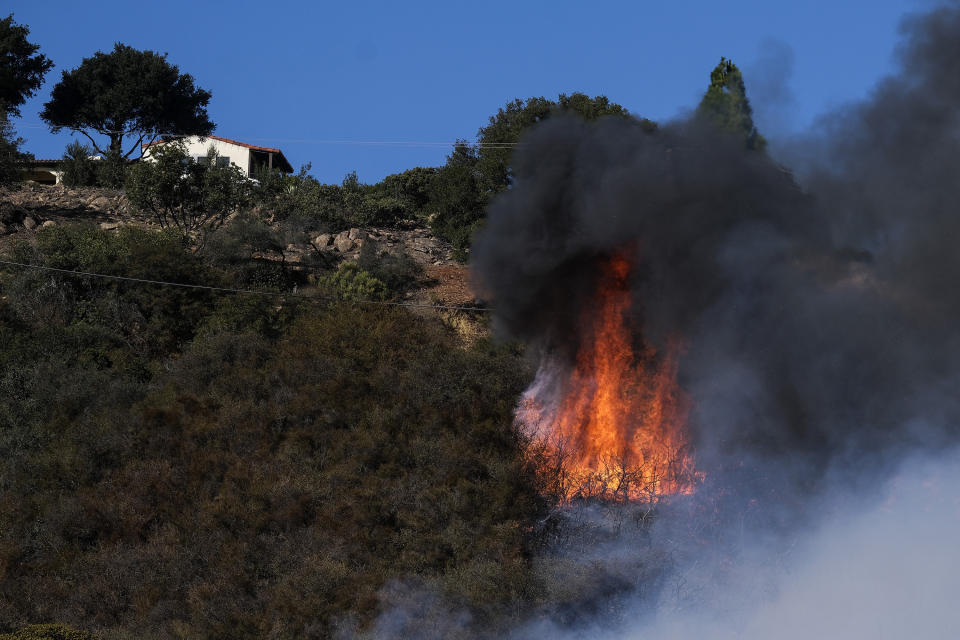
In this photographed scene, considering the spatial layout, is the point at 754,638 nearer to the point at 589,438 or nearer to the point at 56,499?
the point at 589,438

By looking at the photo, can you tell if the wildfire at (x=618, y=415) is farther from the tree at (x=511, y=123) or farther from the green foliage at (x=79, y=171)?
the green foliage at (x=79, y=171)

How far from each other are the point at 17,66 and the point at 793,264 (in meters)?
48.3

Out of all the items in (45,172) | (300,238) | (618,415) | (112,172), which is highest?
(45,172)

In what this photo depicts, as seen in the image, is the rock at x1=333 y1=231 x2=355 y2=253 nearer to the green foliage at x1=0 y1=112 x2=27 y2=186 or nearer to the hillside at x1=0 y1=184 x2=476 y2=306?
the hillside at x1=0 y1=184 x2=476 y2=306

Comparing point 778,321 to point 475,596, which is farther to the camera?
point 778,321

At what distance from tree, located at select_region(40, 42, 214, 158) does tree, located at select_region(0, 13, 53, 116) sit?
7.98 feet

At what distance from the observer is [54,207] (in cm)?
4831

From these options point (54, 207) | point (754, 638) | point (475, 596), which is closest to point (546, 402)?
point (475, 596)

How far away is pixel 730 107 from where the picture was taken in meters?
30.6

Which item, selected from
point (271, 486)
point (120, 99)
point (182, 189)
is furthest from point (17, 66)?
point (271, 486)

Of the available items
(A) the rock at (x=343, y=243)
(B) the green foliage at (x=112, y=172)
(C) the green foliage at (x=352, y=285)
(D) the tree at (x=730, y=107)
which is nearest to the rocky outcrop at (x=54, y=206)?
(B) the green foliage at (x=112, y=172)

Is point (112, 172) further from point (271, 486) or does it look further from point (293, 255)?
point (271, 486)

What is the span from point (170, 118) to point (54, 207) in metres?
13.2

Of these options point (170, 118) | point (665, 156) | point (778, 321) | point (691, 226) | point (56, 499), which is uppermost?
point (170, 118)
